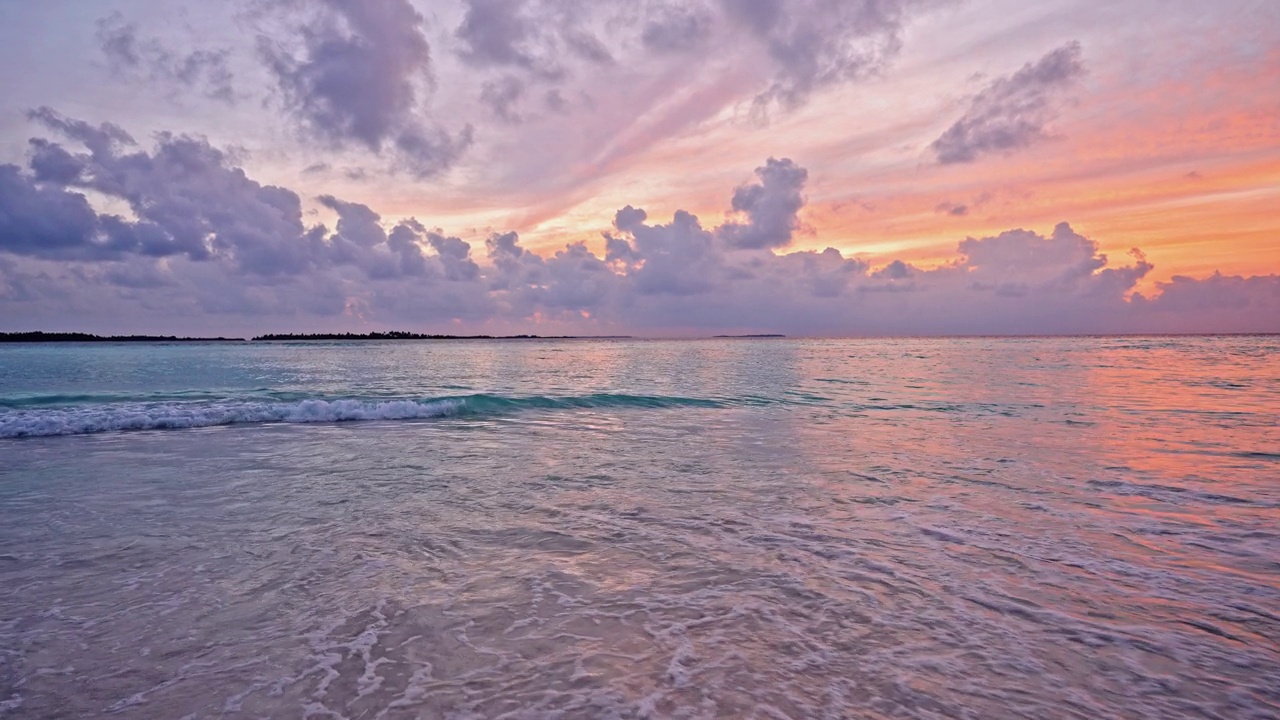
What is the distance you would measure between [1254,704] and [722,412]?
57.4 feet

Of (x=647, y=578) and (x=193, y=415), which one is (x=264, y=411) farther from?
(x=647, y=578)

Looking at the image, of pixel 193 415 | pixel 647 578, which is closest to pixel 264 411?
pixel 193 415

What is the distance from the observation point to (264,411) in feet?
65.7

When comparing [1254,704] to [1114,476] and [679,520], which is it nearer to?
[679,520]

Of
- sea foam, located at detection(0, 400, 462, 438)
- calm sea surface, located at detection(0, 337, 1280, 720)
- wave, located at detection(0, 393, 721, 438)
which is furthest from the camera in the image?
wave, located at detection(0, 393, 721, 438)

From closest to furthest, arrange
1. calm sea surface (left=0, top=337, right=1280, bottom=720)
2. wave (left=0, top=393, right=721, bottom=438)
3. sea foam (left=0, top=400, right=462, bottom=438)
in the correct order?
calm sea surface (left=0, top=337, right=1280, bottom=720)
sea foam (left=0, top=400, right=462, bottom=438)
wave (left=0, top=393, right=721, bottom=438)

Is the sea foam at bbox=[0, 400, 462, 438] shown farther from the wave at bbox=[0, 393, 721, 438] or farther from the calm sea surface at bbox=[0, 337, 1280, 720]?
the calm sea surface at bbox=[0, 337, 1280, 720]

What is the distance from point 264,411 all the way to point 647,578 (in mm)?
18547

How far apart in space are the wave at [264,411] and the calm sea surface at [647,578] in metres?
3.46

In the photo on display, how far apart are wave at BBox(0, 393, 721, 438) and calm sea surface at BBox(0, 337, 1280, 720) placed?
3455 millimetres

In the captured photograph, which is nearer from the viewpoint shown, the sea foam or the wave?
the sea foam

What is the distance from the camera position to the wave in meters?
17.4

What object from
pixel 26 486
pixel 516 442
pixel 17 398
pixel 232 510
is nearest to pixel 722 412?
pixel 516 442

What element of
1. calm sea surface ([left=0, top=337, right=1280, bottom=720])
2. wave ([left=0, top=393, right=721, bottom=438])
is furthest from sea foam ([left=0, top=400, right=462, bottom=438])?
calm sea surface ([left=0, top=337, right=1280, bottom=720])
